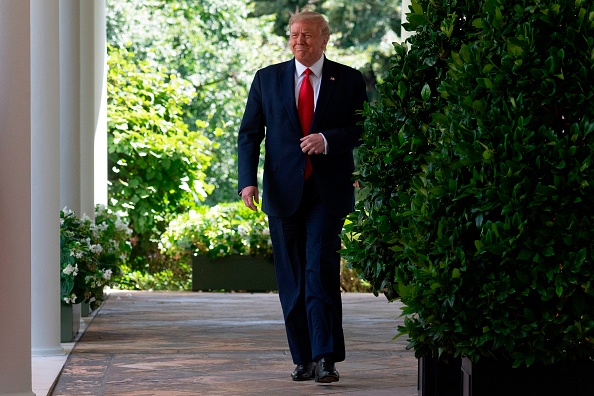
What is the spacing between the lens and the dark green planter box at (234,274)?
1258 centimetres

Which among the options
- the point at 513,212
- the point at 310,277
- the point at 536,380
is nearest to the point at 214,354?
the point at 310,277

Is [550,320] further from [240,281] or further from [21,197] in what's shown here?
[240,281]

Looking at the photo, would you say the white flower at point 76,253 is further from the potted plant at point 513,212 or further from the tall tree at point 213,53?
the tall tree at point 213,53

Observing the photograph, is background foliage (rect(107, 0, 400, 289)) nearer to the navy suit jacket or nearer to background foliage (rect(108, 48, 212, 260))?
background foliage (rect(108, 48, 212, 260))

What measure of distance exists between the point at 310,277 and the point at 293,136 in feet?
2.42

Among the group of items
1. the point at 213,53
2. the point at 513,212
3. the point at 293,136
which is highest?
the point at 213,53

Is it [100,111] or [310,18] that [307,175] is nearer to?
[310,18]

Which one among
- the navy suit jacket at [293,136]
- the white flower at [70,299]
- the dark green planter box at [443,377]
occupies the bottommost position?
the dark green planter box at [443,377]

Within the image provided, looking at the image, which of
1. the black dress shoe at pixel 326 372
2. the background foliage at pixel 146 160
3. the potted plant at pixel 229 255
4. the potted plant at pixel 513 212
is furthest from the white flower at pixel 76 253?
the background foliage at pixel 146 160

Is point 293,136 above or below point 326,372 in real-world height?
above

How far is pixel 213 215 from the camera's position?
1382 cm

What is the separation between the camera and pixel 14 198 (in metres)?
4.95

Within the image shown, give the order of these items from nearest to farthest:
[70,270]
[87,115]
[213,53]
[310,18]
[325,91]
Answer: [310,18] → [325,91] → [70,270] → [87,115] → [213,53]

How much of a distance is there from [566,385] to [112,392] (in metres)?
2.56
